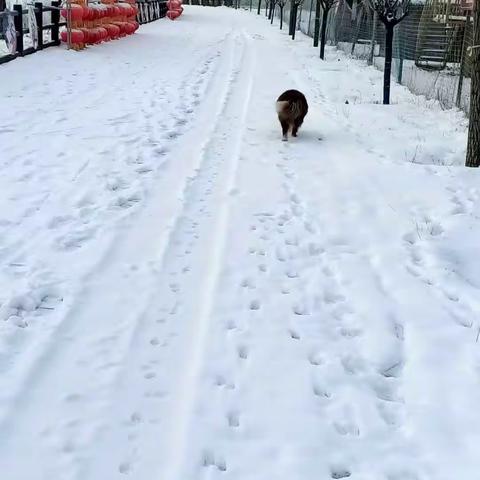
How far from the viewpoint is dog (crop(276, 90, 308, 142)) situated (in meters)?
9.26

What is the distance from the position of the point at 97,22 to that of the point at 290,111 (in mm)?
15040

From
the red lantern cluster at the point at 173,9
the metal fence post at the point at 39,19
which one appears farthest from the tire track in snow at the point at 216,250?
the red lantern cluster at the point at 173,9

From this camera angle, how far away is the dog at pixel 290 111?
30.4 feet

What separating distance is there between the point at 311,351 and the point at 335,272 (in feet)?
4.06

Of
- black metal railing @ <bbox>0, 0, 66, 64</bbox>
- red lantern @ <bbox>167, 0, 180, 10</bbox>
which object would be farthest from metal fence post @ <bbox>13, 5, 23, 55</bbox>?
red lantern @ <bbox>167, 0, 180, 10</bbox>

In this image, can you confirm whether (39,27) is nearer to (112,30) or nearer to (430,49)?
(112,30)

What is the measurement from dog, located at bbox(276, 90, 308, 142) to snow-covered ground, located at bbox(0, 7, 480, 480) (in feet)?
0.94

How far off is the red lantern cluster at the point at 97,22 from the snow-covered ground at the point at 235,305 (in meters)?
11.0

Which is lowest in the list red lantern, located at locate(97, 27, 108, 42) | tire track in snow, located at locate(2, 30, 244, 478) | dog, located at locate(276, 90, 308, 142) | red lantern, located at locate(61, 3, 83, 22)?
tire track in snow, located at locate(2, 30, 244, 478)

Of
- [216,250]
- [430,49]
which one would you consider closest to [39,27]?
[430,49]

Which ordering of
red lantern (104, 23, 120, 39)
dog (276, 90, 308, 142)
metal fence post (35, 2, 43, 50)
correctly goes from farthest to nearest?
red lantern (104, 23, 120, 39), metal fence post (35, 2, 43, 50), dog (276, 90, 308, 142)

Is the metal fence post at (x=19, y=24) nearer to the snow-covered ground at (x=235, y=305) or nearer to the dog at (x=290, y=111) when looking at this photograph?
the snow-covered ground at (x=235, y=305)

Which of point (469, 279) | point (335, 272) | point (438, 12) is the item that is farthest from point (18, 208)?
point (438, 12)

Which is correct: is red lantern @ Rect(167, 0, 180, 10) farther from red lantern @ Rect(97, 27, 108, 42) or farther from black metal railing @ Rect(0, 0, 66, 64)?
black metal railing @ Rect(0, 0, 66, 64)
